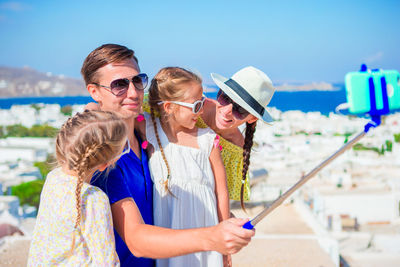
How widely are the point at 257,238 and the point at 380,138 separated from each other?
135 ft

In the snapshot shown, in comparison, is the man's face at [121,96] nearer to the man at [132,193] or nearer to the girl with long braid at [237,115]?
the man at [132,193]

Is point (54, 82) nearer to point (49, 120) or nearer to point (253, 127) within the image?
point (49, 120)

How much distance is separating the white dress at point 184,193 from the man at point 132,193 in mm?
45

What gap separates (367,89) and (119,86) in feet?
3.32

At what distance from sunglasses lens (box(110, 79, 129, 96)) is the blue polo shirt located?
24 cm

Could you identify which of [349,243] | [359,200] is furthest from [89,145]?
[359,200]

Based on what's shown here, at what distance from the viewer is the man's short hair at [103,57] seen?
5.23ft

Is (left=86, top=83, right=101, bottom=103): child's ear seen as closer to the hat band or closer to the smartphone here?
the hat band

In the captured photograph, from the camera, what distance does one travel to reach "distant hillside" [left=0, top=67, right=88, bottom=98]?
115 m

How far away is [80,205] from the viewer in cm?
125

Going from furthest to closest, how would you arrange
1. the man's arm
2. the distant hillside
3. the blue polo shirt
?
1. the distant hillside
2. the blue polo shirt
3. the man's arm

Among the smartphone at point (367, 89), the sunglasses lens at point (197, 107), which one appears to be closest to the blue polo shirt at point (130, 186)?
the sunglasses lens at point (197, 107)

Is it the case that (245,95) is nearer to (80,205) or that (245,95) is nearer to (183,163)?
(183,163)

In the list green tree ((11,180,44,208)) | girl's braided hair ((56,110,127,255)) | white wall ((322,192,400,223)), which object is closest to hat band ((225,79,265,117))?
girl's braided hair ((56,110,127,255))
